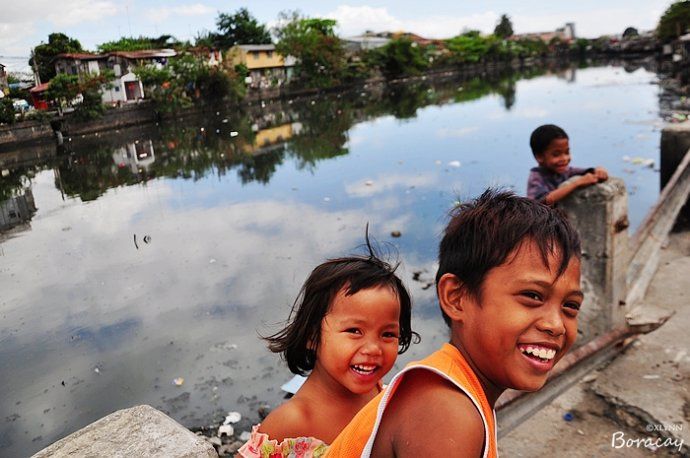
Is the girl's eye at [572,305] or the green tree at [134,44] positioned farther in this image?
the green tree at [134,44]

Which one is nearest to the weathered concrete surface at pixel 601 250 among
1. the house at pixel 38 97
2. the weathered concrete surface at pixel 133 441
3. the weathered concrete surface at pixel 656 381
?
the weathered concrete surface at pixel 656 381

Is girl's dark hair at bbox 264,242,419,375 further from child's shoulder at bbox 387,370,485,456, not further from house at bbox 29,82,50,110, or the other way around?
house at bbox 29,82,50,110

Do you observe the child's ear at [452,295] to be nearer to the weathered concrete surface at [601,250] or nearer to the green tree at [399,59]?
the weathered concrete surface at [601,250]

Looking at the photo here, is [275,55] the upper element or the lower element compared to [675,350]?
upper

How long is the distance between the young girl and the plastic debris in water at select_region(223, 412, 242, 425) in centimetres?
257

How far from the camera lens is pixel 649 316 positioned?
9.80ft

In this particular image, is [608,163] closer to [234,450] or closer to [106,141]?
[234,450]

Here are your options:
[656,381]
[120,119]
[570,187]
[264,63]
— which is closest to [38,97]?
[120,119]

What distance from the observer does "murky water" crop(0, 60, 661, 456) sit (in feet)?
14.7

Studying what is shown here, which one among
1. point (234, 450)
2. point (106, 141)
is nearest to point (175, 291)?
point (234, 450)

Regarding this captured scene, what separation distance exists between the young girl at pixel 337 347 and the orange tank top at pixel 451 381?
14.7 inches

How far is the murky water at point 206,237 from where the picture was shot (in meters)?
4.49

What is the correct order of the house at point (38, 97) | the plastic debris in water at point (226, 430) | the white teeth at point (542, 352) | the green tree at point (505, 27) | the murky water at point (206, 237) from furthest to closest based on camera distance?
the green tree at point (505, 27) < the house at point (38, 97) < the murky water at point (206, 237) < the plastic debris in water at point (226, 430) < the white teeth at point (542, 352)

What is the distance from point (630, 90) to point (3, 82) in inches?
1109
